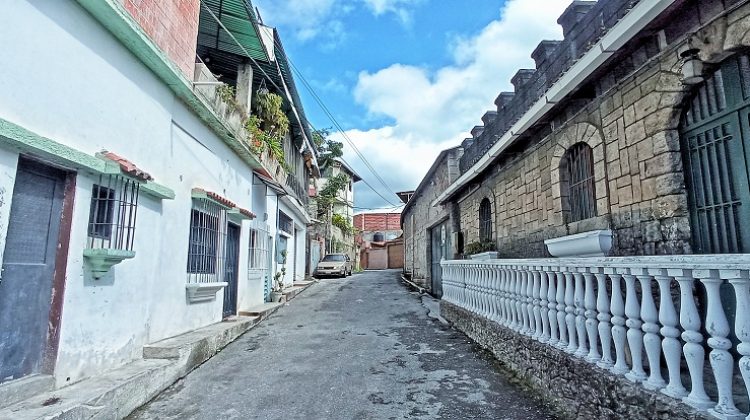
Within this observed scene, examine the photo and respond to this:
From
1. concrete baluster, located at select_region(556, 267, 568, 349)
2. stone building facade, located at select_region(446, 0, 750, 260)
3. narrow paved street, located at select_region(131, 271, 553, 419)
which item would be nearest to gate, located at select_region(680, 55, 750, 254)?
stone building facade, located at select_region(446, 0, 750, 260)

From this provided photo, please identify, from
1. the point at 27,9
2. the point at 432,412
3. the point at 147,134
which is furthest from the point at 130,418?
the point at 27,9

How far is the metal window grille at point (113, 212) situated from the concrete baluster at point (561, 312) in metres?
3.86

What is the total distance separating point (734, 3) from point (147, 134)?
5.23m

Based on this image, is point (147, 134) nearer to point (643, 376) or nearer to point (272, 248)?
point (643, 376)

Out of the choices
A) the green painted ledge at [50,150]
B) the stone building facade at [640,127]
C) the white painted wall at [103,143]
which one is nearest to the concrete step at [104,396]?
the white painted wall at [103,143]

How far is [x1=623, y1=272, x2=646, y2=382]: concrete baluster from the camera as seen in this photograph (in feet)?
7.16

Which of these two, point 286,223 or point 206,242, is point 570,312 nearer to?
point 206,242

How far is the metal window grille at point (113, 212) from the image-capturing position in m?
3.19

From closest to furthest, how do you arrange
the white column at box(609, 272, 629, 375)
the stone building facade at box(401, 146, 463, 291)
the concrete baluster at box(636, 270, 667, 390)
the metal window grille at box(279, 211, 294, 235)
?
the concrete baluster at box(636, 270, 667, 390) < the white column at box(609, 272, 629, 375) < the stone building facade at box(401, 146, 463, 291) < the metal window grille at box(279, 211, 294, 235)

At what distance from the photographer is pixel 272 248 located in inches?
395

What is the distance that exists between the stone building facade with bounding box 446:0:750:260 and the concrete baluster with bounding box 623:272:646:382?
1.31m

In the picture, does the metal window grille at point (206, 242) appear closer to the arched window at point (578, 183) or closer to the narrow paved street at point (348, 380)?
the narrow paved street at point (348, 380)

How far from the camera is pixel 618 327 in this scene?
7.71 feet

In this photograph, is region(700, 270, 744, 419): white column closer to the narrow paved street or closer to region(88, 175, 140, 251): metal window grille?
the narrow paved street
